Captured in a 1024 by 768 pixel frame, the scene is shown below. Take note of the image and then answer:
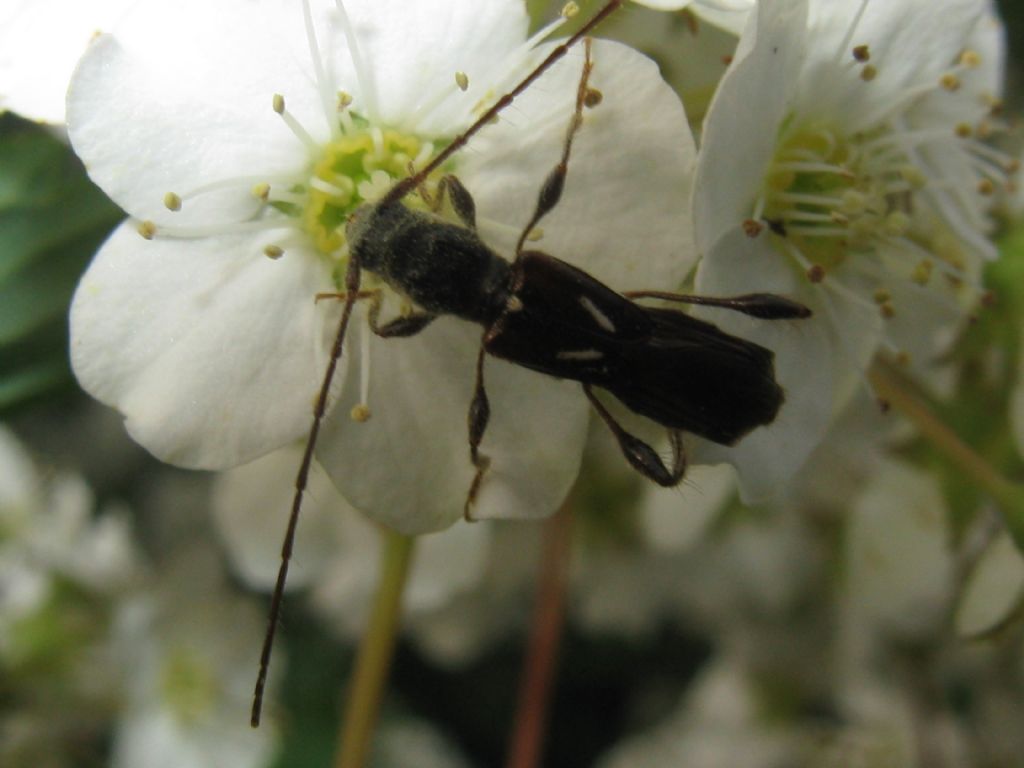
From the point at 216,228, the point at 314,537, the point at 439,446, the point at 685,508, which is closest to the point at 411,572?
the point at 314,537

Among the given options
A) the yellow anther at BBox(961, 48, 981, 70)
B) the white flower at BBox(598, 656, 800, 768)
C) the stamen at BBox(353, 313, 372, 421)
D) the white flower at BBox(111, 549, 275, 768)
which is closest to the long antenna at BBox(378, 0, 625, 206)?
the stamen at BBox(353, 313, 372, 421)

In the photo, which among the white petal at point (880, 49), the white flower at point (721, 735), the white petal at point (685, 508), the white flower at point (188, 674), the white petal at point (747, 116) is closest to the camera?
the white petal at point (747, 116)

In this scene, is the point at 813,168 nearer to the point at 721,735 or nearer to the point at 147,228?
the point at 147,228

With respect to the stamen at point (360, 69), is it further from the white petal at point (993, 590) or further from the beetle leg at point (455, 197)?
the white petal at point (993, 590)

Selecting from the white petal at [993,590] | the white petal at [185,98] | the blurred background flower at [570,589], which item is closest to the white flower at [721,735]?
the blurred background flower at [570,589]

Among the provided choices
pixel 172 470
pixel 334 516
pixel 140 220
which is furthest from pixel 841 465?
pixel 172 470

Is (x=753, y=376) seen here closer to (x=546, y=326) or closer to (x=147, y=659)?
(x=546, y=326)
